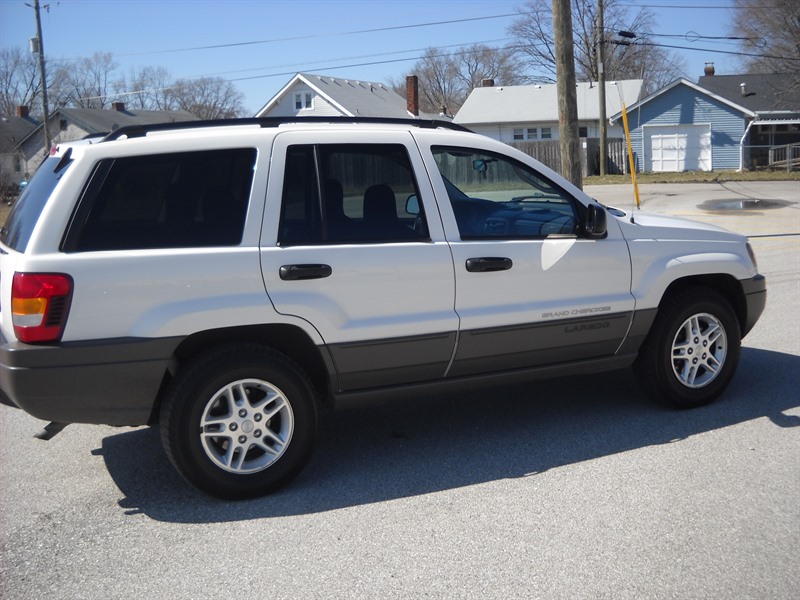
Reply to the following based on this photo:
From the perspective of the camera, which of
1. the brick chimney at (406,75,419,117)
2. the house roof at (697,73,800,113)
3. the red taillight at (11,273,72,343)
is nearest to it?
the red taillight at (11,273,72,343)

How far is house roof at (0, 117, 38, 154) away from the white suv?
59276 mm

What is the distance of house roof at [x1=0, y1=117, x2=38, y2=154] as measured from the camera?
60.2m

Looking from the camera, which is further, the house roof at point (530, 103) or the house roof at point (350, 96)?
the house roof at point (530, 103)

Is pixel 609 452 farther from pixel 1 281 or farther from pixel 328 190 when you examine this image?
pixel 1 281

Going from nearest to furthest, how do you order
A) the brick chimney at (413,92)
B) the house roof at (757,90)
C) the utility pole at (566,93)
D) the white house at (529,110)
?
the utility pole at (566,93) < the brick chimney at (413,92) < the house roof at (757,90) < the white house at (529,110)

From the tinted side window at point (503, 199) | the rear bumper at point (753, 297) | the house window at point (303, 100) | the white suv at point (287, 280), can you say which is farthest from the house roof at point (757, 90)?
the white suv at point (287, 280)

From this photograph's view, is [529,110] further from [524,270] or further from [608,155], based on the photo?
[524,270]

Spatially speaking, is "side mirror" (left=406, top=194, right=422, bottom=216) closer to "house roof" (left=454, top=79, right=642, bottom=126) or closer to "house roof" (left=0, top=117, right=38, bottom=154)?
"house roof" (left=454, top=79, right=642, bottom=126)

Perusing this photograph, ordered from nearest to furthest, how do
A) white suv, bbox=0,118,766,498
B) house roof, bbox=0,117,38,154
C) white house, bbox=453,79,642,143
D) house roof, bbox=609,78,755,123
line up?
1. white suv, bbox=0,118,766,498
2. house roof, bbox=609,78,755,123
3. white house, bbox=453,79,642,143
4. house roof, bbox=0,117,38,154

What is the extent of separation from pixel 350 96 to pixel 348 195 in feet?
156

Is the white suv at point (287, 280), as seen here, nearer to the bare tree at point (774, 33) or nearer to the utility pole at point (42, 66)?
the utility pole at point (42, 66)

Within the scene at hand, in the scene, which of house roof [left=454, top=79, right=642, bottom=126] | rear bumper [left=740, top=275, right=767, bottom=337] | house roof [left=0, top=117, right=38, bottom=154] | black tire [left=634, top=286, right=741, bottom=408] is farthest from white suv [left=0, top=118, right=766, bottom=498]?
house roof [left=0, top=117, right=38, bottom=154]

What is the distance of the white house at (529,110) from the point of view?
52219 mm

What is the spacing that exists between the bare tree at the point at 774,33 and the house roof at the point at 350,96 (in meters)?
19.4
